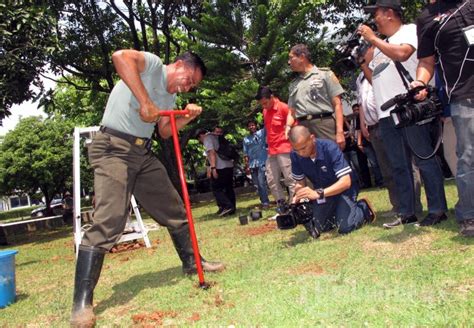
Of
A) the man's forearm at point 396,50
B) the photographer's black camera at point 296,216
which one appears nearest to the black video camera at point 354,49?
the man's forearm at point 396,50

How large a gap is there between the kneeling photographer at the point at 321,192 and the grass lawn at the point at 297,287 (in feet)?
0.59

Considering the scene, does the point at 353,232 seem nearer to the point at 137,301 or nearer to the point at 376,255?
the point at 376,255

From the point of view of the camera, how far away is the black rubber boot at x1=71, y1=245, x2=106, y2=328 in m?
3.08

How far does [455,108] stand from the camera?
3.63 meters

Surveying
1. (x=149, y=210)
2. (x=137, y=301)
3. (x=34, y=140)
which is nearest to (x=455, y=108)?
(x=149, y=210)

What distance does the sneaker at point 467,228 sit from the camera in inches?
142

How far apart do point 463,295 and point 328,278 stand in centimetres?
91

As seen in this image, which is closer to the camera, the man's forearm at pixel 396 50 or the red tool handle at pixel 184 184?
the red tool handle at pixel 184 184

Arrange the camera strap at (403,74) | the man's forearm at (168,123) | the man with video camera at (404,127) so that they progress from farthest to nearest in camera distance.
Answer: the camera strap at (403,74) < the man with video camera at (404,127) < the man's forearm at (168,123)

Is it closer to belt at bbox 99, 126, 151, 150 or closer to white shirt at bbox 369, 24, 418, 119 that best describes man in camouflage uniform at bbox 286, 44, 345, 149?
white shirt at bbox 369, 24, 418, 119

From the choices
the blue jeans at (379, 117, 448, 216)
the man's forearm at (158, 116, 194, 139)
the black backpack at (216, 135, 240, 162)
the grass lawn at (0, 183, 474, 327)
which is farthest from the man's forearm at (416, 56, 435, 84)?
the black backpack at (216, 135, 240, 162)

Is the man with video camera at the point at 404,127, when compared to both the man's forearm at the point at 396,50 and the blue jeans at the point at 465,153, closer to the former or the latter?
the man's forearm at the point at 396,50

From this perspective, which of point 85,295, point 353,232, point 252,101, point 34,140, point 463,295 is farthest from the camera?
point 34,140

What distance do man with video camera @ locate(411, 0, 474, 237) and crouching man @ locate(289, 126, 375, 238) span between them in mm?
1170
